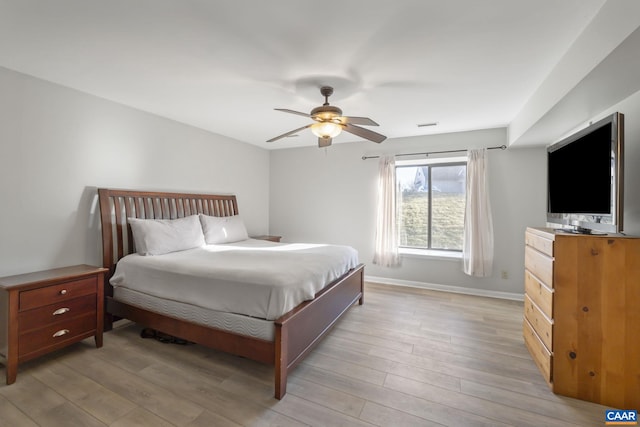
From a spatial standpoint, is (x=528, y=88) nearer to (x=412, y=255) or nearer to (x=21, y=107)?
(x=412, y=255)

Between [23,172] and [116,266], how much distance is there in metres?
1.13

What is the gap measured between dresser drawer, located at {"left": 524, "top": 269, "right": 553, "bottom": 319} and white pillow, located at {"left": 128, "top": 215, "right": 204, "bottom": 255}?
11.4ft

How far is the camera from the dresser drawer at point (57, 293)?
200 centimetres

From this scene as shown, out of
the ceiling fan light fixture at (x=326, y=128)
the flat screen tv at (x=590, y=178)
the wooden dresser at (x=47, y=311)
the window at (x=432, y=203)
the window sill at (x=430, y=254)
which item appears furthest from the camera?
the window at (x=432, y=203)

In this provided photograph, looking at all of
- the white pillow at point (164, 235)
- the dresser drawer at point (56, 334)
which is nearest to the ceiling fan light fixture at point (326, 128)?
the white pillow at point (164, 235)

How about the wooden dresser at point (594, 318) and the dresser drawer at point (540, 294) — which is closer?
the wooden dresser at point (594, 318)

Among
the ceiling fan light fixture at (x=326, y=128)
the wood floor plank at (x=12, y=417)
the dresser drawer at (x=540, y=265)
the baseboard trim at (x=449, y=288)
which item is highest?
the ceiling fan light fixture at (x=326, y=128)

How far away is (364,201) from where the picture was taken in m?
4.68

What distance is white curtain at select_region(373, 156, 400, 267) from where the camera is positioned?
14.4ft

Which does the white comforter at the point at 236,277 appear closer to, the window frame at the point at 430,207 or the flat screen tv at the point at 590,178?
the window frame at the point at 430,207

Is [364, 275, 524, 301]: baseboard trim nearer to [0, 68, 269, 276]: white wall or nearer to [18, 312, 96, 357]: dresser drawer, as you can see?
[0, 68, 269, 276]: white wall

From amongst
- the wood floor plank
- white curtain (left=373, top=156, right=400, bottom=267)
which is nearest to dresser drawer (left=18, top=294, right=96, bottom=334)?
the wood floor plank

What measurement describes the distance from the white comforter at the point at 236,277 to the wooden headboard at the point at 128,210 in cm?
27

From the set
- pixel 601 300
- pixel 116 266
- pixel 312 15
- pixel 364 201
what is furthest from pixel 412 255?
pixel 116 266
